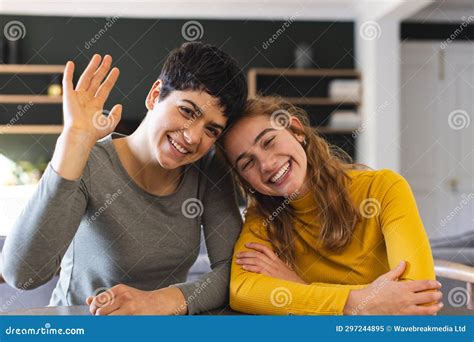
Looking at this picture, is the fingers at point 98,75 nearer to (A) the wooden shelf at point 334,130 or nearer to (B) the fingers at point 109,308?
(B) the fingers at point 109,308

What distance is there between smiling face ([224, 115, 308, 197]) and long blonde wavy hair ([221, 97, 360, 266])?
0.13 ft

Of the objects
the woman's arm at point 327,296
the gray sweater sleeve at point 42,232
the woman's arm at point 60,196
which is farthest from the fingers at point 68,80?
the woman's arm at point 327,296

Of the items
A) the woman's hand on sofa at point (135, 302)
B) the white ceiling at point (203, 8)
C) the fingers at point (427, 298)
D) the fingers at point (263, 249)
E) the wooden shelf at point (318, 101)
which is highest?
the white ceiling at point (203, 8)

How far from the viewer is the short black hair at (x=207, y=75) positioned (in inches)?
45.2

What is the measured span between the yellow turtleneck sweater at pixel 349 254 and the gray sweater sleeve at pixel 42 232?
1.02 ft

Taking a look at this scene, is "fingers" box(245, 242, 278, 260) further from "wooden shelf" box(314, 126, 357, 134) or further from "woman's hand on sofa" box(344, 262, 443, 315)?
"wooden shelf" box(314, 126, 357, 134)

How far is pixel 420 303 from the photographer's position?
958mm

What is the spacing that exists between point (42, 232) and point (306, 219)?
52cm

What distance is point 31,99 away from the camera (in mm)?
4977

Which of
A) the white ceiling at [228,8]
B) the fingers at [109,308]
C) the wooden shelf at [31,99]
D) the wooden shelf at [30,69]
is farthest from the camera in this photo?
the white ceiling at [228,8]

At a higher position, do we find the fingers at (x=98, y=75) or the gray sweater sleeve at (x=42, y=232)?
the fingers at (x=98, y=75)

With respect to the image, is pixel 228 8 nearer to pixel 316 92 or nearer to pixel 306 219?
pixel 316 92

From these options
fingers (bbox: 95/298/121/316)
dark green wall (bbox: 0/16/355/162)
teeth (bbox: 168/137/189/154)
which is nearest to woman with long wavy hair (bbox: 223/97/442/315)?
teeth (bbox: 168/137/189/154)

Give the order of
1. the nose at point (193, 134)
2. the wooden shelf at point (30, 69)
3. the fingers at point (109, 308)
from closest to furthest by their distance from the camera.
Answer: the fingers at point (109, 308), the nose at point (193, 134), the wooden shelf at point (30, 69)
